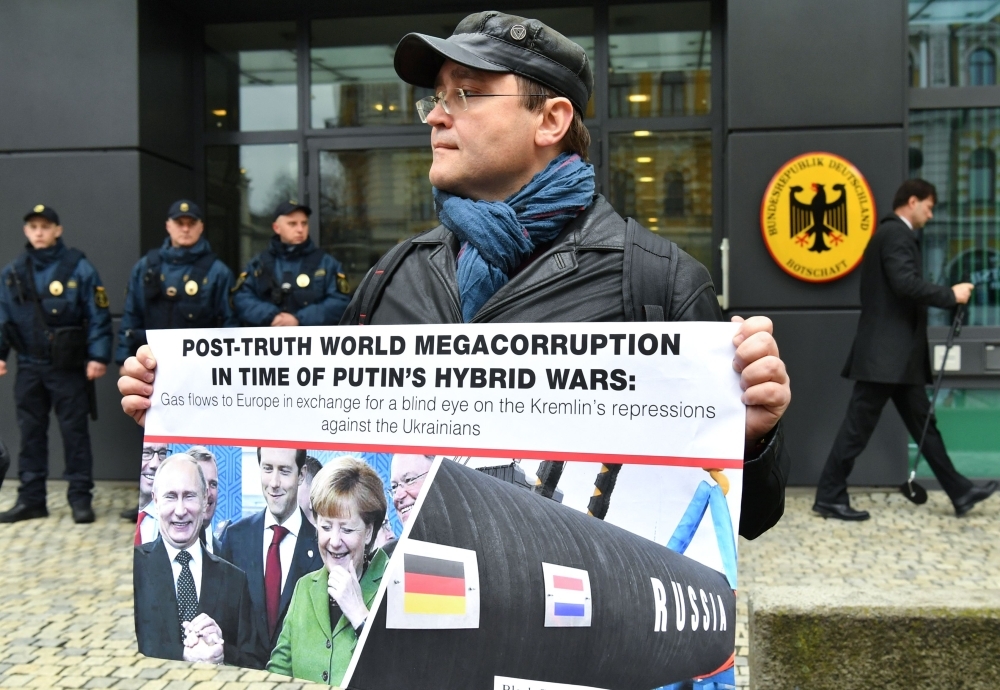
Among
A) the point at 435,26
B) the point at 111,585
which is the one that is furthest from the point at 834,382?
the point at 111,585

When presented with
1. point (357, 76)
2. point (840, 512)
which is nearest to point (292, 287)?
point (357, 76)

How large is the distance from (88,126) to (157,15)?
1.12 metres

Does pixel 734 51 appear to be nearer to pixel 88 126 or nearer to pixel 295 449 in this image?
pixel 88 126

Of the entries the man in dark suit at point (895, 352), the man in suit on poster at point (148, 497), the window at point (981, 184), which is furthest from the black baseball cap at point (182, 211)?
the window at point (981, 184)

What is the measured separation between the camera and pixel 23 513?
7.32 meters

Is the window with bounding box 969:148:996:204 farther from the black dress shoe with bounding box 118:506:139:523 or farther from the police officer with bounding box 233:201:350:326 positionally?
the black dress shoe with bounding box 118:506:139:523

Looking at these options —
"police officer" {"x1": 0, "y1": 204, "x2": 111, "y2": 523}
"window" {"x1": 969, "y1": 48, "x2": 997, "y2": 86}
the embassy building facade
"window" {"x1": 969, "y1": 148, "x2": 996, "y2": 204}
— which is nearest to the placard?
"police officer" {"x1": 0, "y1": 204, "x2": 111, "y2": 523}

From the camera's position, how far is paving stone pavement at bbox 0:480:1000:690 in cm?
434

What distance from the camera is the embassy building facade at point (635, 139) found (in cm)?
770

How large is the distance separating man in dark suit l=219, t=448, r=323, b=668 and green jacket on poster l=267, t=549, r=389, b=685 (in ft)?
0.06

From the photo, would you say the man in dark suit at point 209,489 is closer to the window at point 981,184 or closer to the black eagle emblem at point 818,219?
the black eagle emblem at point 818,219

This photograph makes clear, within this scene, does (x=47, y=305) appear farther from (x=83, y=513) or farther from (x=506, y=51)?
(x=506, y=51)

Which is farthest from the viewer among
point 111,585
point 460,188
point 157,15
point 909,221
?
point 157,15

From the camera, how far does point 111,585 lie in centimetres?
567
